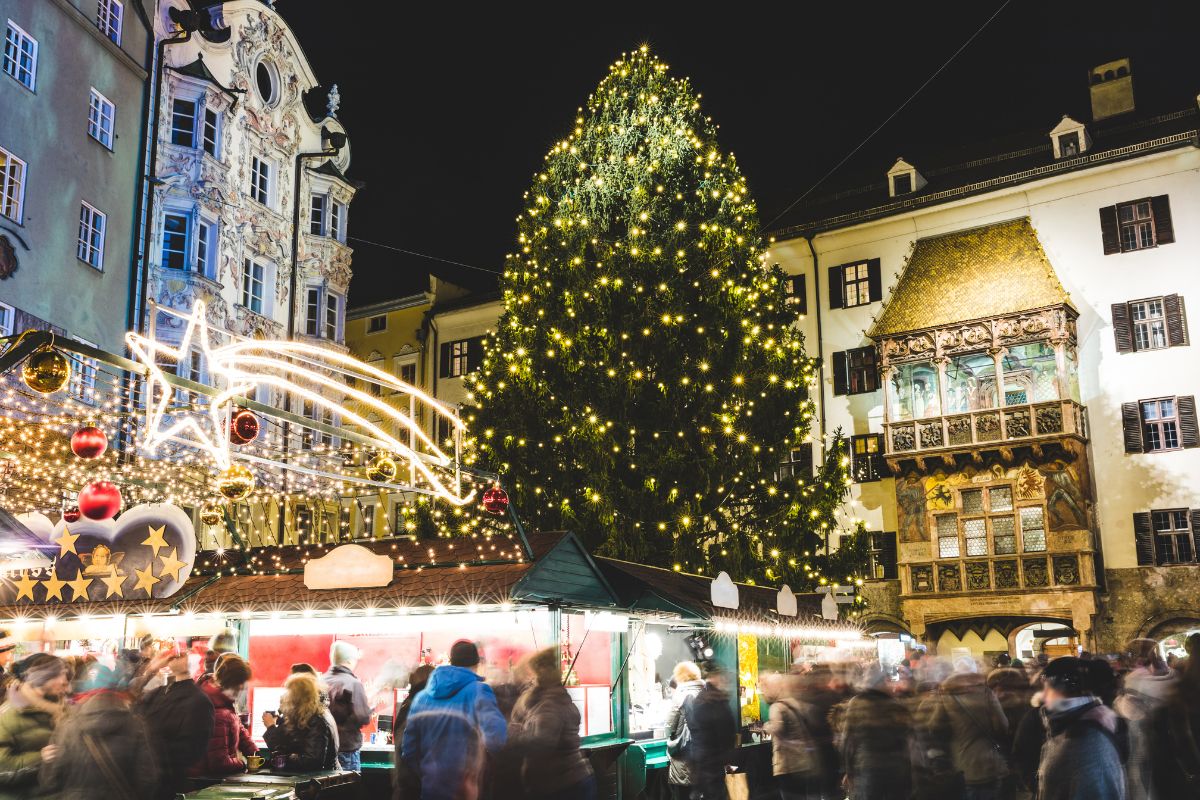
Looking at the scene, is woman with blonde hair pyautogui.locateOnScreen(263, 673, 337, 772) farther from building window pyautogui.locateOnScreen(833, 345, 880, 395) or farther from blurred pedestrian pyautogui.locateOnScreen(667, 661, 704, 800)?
building window pyautogui.locateOnScreen(833, 345, 880, 395)

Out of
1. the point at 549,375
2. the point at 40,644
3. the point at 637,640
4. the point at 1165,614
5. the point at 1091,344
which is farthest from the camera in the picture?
the point at 1091,344

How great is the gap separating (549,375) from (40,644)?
10.0 meters

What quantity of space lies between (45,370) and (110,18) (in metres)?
18.6

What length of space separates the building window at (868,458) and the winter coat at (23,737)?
85.6ft

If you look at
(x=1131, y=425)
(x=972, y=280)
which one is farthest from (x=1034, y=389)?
(x=972, y=280)

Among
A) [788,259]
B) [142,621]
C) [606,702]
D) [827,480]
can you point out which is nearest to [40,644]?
[142,621]

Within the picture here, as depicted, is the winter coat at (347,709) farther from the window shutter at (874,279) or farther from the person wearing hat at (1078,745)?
the window shutter at (874,279)

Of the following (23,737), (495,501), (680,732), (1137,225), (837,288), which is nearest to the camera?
(23,737)

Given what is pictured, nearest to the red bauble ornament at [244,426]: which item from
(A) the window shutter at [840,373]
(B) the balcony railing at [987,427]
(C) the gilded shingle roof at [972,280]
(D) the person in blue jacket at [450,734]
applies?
(D) the person in blue jacket at [450,734]

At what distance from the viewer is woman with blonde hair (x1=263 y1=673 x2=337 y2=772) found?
933 centimetres

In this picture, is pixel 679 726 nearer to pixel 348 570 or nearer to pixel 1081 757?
pixel 348 570

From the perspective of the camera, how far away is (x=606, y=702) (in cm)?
1343

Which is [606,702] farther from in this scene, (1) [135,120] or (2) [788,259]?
(2) [788,259]

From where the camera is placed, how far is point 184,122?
26500 mm
